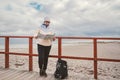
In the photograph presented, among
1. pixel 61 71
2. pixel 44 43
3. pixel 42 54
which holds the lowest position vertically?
pixel 61 71

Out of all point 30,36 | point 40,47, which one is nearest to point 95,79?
point 40,47

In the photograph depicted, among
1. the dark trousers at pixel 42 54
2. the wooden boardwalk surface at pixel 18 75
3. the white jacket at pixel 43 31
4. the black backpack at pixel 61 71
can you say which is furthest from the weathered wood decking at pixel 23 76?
the white jacket at pixel 43 31

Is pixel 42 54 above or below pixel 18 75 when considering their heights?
above

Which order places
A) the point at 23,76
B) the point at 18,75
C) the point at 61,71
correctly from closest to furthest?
1. the point at 61,71
2. the point at 23,76
3. the point at 18,75

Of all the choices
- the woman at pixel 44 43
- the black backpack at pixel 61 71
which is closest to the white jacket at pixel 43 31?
the woman at pixel 44 43

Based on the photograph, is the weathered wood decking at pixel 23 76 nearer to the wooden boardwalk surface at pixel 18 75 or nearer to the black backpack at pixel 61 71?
the wooden boardwalk surface at pixel 18 75

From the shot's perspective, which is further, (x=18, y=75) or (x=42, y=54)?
(x=18, y=75)

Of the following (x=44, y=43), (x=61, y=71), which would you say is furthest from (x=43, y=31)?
(x=61, y=71)

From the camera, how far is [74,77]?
8.70 meters

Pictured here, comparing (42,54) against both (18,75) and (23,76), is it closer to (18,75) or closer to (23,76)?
(23,76)

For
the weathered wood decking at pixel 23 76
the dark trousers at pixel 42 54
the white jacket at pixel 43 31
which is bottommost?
the weathered wood decking at pixel 23 76

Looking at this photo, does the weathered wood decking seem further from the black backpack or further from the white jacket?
the white jacket

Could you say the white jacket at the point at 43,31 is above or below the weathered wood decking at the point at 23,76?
above

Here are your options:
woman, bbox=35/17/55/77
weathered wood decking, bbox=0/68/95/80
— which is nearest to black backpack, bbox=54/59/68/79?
weathered wood decking, bbox=0/68/95/80
